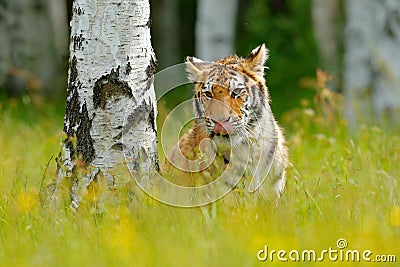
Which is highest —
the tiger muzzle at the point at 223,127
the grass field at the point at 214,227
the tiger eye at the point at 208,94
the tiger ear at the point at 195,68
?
the tiger ear at the point at 195,68

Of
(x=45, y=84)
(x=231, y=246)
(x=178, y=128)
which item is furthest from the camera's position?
(x=45, y=84)

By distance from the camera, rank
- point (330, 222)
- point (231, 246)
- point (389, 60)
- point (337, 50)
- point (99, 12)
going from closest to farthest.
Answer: point (231, 246) < point (330, 222) < point (99, 12) < point (389, 60) < point (337, 50)

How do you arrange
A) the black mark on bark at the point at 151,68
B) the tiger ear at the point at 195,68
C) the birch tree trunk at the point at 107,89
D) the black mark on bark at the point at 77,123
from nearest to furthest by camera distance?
the birch tree trunk at the point at 107,89
the black mark on bark at the point at 77,123
the black mark on bark at the point at 151,68
the tiger ear at the point at 195,68

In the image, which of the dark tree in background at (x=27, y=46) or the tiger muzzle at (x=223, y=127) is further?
the dark tree in background at (x=27, y=46)

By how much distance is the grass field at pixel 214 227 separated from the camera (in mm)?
4414

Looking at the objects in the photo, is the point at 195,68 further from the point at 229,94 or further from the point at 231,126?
the point at 231,126

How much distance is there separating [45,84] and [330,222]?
1380cm

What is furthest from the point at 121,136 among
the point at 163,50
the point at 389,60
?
the point at 163,50

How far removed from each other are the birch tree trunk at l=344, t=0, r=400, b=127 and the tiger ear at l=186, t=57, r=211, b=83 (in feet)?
11.9

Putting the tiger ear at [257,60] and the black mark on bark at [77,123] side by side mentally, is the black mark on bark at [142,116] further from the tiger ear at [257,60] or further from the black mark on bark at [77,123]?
the tiger ear at [257,60]

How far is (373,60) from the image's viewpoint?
10.7m

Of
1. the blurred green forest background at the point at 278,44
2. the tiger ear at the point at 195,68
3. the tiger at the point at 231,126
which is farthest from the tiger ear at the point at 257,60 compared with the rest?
the blurred green forest background at the point at 278,44

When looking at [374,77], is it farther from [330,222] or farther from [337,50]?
[337,50]

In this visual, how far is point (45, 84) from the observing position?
711 inches
